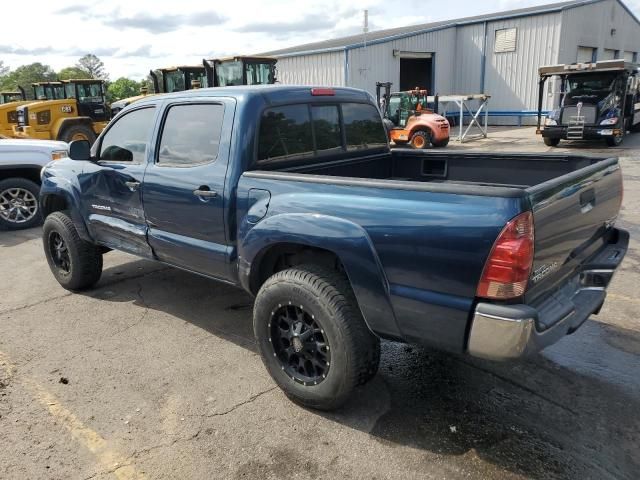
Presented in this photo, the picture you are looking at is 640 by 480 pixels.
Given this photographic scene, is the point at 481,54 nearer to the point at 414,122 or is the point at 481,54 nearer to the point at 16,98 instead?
the point at 414,122

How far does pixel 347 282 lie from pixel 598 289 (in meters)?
1.46

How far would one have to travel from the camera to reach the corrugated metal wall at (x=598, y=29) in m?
25.7

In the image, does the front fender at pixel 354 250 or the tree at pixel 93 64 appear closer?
the front fender at pixel 354 250

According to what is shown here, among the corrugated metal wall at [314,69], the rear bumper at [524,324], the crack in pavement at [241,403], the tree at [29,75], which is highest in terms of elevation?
the tree at [29,75]

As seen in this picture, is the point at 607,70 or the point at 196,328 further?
the point at 607,70

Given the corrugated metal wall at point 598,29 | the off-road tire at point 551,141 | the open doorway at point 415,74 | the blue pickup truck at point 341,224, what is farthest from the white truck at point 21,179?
the open doorway at point 415,74

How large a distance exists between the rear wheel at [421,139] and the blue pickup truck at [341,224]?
13148 millimetres

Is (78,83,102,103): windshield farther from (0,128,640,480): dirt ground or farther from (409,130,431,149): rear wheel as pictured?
(0,128,640,480): dirt ground

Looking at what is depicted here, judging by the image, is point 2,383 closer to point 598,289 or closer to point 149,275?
point 149,275

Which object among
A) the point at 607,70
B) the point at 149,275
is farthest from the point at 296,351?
the point at 607,70

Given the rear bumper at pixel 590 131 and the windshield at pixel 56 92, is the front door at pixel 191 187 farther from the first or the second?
the windshield at pixel 56 92

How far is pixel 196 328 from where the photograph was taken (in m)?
4.45

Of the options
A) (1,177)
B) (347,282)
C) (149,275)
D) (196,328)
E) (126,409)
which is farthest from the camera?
(1,177)

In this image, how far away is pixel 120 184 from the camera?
4348 millimetres
